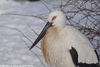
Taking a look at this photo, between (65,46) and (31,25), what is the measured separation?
3.72 meters

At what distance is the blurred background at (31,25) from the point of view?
4.11m

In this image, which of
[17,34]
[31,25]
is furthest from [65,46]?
[31,25]

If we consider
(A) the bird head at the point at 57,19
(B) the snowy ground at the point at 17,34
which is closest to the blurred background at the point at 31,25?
(B) the snowy ground at the point at 17,34

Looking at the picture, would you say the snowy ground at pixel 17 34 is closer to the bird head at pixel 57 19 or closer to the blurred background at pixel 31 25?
the blurred background at pixel 31 25

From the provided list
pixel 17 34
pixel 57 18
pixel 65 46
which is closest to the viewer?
pixel 65 46

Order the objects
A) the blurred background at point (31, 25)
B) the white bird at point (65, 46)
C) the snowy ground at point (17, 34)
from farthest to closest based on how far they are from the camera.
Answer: the snowy ground at point (17, 34), the blurred background at point (31, 25), the white bird at point (65, 46)

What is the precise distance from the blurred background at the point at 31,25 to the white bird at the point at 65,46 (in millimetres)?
324

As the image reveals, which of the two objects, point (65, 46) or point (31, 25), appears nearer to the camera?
point (65, 46)

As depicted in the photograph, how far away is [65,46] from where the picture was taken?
3.47 meters

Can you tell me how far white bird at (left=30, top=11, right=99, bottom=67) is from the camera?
3.48 m

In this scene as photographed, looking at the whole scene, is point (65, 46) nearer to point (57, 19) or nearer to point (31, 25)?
point (57, 19)

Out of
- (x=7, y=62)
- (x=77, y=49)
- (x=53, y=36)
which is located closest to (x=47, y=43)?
(x=53, y=36)

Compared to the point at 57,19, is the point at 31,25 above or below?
below

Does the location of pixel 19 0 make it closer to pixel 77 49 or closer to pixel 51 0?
pixel 51 0
